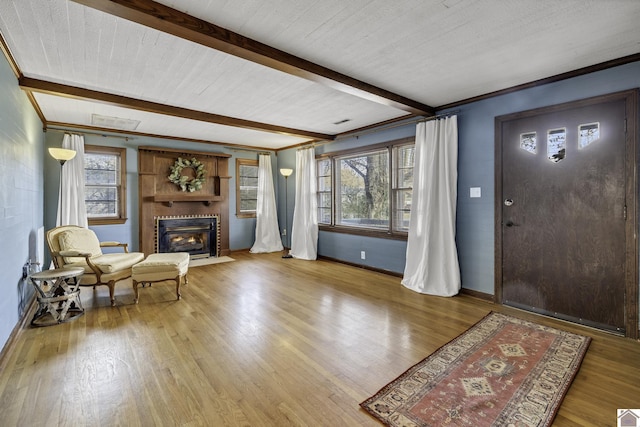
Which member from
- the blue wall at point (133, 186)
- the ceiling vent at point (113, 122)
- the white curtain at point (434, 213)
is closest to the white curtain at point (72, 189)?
the blue wall at point (133, 186)

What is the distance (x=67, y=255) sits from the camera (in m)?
3.27

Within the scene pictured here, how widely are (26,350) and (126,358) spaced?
2.97ft

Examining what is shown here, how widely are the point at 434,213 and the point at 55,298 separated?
4.45 m

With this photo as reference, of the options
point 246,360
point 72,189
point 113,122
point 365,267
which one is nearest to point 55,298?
point 246,360

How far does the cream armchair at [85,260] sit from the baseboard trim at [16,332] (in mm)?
497

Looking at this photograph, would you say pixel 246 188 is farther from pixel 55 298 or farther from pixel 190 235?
pixel 55 298

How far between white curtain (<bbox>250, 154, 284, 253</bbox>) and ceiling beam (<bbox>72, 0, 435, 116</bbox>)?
420 cm

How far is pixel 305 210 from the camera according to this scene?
614cm

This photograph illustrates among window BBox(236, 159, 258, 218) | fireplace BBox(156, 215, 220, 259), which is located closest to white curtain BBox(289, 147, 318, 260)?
window BBox(236, 159, 258, 218)

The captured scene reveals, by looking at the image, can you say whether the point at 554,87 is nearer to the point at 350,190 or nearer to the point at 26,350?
the point at 350,190

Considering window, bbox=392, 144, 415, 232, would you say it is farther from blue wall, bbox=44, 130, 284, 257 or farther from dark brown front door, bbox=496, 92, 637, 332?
blue wall, bbox=44, 130, 284, 257

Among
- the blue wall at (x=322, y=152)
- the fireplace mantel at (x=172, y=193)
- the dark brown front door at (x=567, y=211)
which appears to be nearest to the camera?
the blue wall at (x=322, y=152)

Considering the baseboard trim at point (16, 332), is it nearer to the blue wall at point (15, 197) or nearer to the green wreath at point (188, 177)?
the blue wall at point (15, 197)

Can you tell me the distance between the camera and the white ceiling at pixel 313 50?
1.92 meters
